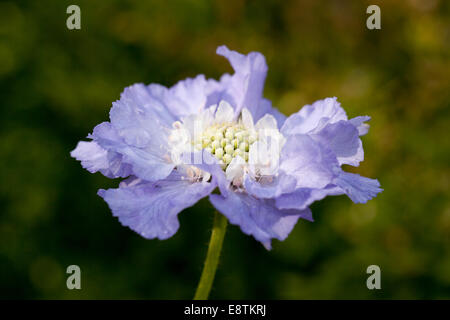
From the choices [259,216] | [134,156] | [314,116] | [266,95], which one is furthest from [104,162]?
[266,95]

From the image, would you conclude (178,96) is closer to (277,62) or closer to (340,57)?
(277,62)

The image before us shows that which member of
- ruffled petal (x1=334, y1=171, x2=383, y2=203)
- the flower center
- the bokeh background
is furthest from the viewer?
the bokeh background

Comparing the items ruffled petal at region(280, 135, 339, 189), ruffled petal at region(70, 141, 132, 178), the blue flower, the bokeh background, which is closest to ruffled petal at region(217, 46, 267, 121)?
the blue flower

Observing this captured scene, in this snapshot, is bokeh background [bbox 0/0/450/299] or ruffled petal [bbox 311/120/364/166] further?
bokeh background [bbox 0/0/450/299]

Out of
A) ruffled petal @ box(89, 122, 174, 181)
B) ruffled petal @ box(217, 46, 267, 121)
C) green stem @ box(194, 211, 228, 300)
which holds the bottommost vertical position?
green stem @ box(194, 211, 228, 300)

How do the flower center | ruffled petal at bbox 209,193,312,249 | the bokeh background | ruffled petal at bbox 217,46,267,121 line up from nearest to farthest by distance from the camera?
1. ruffled petal at bbox 209,193,312,249
2. the flower center
3. ruffled petal at bbox 217,46,267,121
4. the bokeh background

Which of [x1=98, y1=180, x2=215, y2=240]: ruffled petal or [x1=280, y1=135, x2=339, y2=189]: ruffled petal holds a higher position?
[x1=280, y1=135, x2=339, y2=189]: ruffled petal

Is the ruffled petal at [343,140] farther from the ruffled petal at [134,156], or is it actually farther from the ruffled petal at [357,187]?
the ruffled petal at [134,156]

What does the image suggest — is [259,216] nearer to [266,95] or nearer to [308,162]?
[308,162]

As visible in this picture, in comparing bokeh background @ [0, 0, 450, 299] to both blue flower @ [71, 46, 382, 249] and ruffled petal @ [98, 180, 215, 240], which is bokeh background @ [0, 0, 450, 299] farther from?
ruffled petal @ [98, 180, 215, 240]
